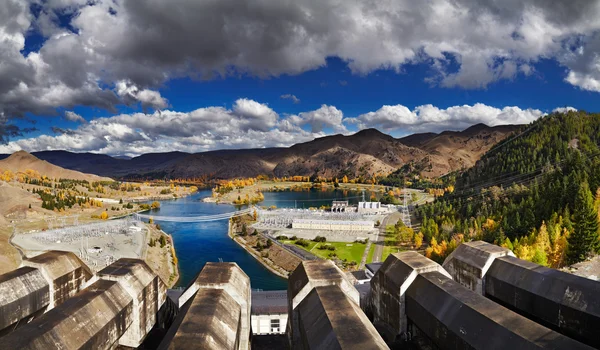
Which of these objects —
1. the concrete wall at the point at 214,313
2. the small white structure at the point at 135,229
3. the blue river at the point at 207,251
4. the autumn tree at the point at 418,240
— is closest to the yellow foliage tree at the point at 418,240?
the autumn tree at the point at 418,240

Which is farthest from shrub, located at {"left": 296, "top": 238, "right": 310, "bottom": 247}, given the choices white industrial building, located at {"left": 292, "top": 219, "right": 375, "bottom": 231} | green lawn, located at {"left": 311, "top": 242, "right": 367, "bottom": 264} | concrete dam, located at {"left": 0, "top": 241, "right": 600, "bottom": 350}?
concrete dam, located at {"left": 0, "top": 241, "right": 600, "bottom": 350}

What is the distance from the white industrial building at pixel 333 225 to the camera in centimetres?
4266

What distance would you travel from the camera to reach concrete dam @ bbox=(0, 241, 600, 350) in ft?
19.9

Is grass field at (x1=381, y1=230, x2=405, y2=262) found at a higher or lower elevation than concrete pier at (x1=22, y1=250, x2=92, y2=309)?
lower

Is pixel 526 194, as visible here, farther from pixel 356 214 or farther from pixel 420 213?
pixel 356 214

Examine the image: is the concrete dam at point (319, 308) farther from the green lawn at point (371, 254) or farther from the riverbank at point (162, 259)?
the green lawn at point (371, 254)

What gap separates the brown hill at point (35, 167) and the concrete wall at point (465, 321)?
16497 cm

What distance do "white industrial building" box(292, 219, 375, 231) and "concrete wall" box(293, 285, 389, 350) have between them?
35312 mm

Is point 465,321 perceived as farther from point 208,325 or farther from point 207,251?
point 207,251

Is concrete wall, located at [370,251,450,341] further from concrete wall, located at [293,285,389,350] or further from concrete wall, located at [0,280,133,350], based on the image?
concrete wall, located at [0,280,133,350]

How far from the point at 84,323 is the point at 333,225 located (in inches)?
1484

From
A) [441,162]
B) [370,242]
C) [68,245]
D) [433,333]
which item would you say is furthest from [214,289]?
[441,162]

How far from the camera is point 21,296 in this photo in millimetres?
7824

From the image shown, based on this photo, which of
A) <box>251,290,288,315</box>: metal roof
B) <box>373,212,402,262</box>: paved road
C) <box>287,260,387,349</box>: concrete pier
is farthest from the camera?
<box>373,212,402,262</box>: paved road
